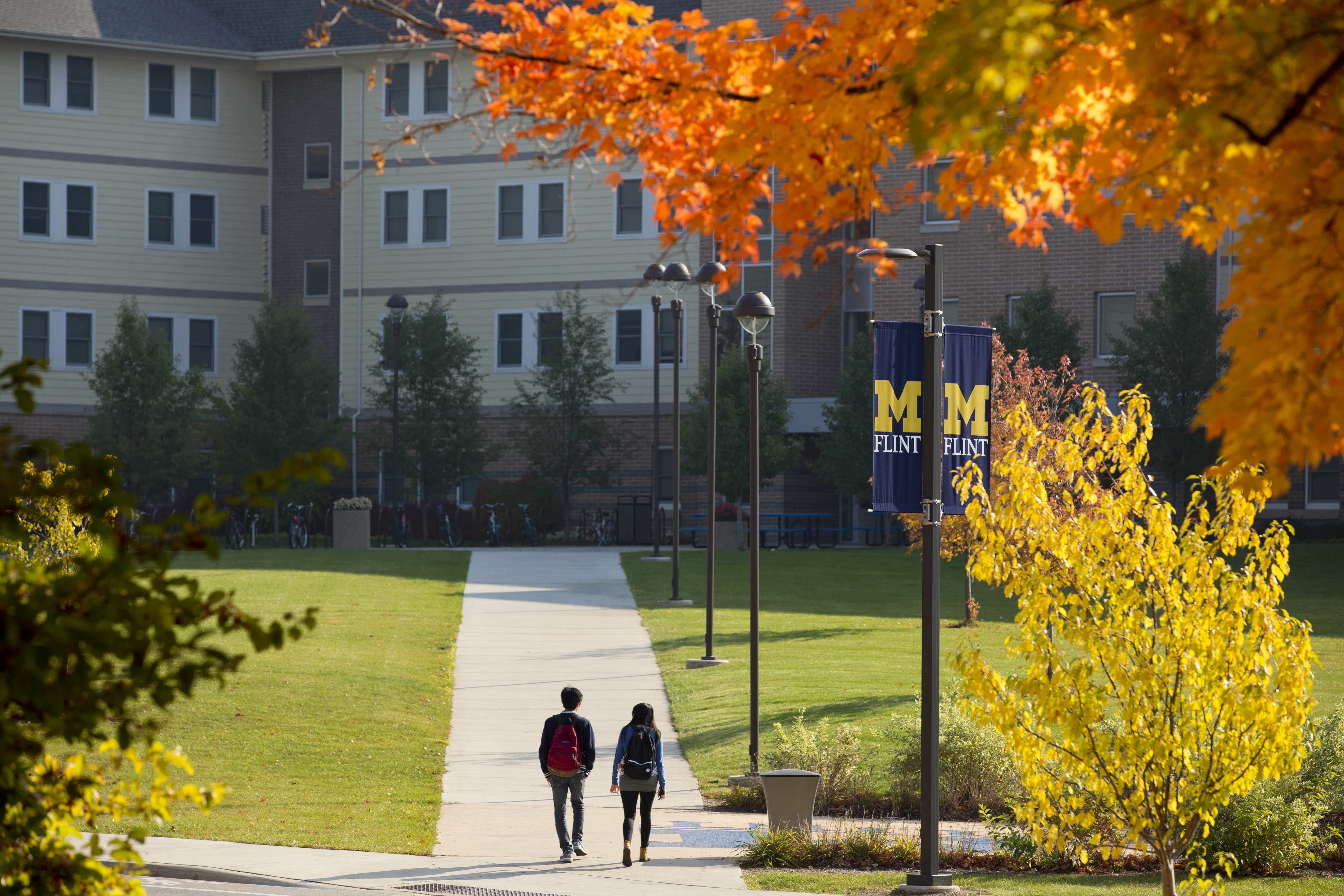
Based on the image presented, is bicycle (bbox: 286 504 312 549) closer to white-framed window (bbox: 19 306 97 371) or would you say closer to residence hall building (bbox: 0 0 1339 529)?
residence hall building (bbox: 0 0 1339 529)

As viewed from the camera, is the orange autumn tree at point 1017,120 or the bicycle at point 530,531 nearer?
the orange autumn tree at point 1017,120

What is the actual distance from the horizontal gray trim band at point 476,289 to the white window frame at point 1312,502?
21700mm

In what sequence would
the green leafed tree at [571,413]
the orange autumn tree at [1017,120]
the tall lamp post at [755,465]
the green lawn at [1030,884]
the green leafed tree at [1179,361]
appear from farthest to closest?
the green leafed tree at [571,413] → the green leafed tree at [1179,361] → the tall lamp post at [755,465] → the green lawn at [1030,884] → the orange autumn tree at [1017,120]

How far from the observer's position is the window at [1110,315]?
43.8 metres

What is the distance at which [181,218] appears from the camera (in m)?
49.4

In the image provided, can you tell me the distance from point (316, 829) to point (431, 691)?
23.2 feet

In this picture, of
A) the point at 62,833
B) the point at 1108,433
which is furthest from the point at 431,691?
the point at 62,833

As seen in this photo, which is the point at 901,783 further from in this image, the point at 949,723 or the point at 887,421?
the point at 887,421

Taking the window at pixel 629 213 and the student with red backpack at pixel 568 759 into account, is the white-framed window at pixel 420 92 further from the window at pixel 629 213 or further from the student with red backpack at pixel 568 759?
the student with red backpack at pixel 568 759

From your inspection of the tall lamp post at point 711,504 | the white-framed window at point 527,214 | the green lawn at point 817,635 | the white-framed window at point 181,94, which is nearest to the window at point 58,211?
the white-framed window at point 181,94

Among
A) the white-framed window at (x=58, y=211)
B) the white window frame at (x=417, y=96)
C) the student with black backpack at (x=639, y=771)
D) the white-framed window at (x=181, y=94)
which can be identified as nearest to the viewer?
the student with black backpack at (x=639, y=771)

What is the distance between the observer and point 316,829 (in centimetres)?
1425

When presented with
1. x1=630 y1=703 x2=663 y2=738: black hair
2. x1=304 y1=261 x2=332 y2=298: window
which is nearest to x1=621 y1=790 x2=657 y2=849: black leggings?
x1=630 y1=703 x2=663 y2=738: black hair

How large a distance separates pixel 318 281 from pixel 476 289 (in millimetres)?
6127
